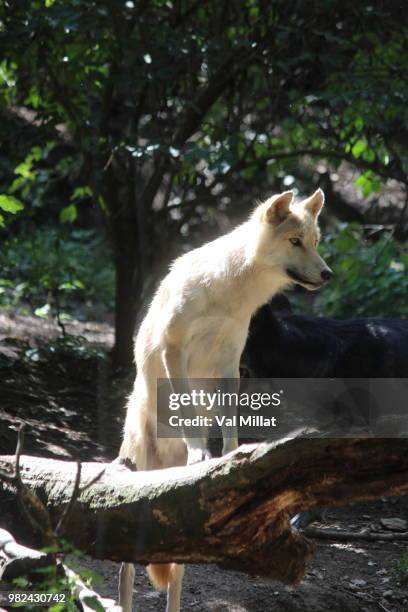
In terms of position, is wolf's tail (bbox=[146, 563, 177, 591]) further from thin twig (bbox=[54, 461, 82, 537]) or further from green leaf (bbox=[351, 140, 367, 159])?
green leaf (bbox=[351, 140, 367, 159])

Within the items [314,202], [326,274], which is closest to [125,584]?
[326,274]

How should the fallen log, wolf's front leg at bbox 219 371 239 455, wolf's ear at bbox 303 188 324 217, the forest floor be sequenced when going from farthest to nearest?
the forest floor, wolf's ear at bbox 303 188 324 217, wolf's front leg at bbox 219 371 239 455, the fallen log

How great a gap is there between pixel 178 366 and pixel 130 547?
1.37 metres

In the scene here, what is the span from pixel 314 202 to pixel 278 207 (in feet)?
1.05

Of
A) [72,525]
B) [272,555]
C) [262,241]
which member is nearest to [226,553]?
[272,555]

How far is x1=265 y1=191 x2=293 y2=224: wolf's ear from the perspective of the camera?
4984mm

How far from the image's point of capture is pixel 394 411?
696cm

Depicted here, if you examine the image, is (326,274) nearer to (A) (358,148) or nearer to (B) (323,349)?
(B) (323,349)

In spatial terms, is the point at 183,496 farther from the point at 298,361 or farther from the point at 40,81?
the point at 40,81

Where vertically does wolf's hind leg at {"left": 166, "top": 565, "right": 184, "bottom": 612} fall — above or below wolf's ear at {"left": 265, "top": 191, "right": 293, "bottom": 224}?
below

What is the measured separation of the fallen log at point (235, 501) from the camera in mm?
3420

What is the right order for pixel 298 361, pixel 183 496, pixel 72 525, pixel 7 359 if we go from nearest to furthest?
1. pixel 183 496
2. pixel 72 525
3. pixel 298 361
4. pixel 7 359

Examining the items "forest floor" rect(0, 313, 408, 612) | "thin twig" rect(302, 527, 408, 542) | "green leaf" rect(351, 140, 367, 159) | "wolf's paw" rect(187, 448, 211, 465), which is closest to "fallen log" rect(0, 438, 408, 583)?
"forest floor" rect(0, 313, 408, 612)

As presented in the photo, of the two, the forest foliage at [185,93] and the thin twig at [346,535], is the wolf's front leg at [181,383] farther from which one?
the forest foliage at [185,93]
